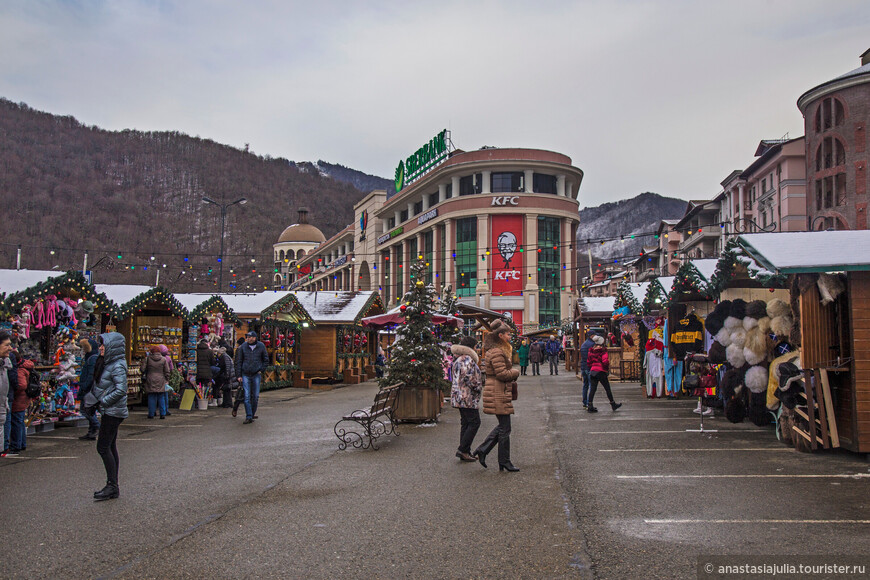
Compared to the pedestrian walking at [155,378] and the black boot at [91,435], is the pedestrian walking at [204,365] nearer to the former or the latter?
the pedestrian walking at [155,378]

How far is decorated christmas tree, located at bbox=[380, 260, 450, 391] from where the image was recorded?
14.1 m

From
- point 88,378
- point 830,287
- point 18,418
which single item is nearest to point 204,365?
point 88,378

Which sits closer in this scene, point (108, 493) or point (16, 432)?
point (108, 493)

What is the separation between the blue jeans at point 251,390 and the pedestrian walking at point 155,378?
6.39 feet

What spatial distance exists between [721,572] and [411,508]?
2.92 meters

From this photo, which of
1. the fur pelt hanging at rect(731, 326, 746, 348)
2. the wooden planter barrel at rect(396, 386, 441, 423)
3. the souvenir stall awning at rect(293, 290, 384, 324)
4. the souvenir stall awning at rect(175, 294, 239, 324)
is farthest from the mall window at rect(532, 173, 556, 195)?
the fur pelt hanging at rect(731, 326, 746, 348)

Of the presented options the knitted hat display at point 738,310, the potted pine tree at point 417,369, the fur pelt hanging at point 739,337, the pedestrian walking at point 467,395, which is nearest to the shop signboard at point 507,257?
the potted pine tree at point 417,369

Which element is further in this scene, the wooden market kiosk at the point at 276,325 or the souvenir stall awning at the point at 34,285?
the wooden market kiosk at the point at 276,325

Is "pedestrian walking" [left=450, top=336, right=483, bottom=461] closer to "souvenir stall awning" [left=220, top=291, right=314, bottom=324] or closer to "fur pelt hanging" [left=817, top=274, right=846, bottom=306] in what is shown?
"fur pelt hanging" [left=817, top=274, right=846, bottom=306]

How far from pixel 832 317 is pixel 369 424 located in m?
6.51

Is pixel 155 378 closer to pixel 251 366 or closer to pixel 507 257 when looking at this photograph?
pixel 251 366

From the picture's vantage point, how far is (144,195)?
130 meters

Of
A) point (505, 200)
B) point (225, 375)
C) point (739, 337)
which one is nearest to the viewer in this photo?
point (739, 337)

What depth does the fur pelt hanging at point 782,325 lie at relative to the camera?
10.8 meters
